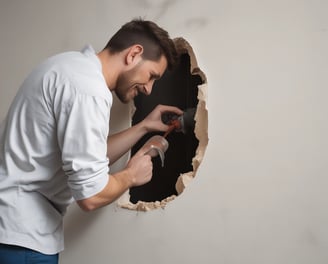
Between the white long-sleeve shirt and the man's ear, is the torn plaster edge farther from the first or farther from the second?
the white long-sleeve shirt

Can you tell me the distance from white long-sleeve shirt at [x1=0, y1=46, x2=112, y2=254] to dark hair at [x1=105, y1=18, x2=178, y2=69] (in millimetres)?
120

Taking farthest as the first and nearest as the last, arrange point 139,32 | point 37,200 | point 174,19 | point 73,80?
1. point 174,19
2. point 139,32
3. point 37,200
4. point 73,80

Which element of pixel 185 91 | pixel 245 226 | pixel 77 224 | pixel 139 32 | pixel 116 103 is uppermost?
pixel 139 32

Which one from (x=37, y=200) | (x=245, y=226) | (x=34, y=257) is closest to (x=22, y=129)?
(x=37, y=200)

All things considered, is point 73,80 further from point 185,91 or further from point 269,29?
point 185,91

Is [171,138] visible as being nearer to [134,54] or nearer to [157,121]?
[157,121]

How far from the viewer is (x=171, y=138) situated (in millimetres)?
1701

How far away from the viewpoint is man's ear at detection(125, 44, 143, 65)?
44.9 inches

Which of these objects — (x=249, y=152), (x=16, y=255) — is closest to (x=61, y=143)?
(x=16, y=255)

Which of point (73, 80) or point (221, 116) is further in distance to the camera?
point (221, 116)

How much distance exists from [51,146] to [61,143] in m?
0.08

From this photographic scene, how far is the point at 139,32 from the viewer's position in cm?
120

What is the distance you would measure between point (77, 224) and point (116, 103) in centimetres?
55

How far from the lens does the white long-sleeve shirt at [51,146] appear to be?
926 millimetres
